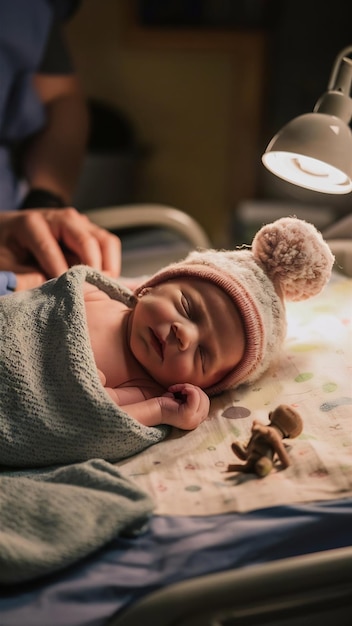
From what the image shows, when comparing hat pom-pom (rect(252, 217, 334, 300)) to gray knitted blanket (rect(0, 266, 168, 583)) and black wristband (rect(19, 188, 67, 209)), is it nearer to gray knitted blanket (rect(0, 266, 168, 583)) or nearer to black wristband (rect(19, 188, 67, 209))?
gray knitted blanket (rect(0, 266, 168, 583))

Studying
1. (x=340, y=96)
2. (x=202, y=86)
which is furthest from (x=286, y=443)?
(x=202, y=86)

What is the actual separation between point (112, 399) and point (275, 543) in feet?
0.84

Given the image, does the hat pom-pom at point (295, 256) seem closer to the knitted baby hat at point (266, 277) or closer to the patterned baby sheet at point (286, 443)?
the knitted baby hat at point (266, 277)

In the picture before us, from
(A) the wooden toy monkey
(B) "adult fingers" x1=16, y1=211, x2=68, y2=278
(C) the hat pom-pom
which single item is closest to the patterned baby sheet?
(A) the wooden toy monkey

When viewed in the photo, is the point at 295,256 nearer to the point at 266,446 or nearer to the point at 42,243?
the point at 266,446

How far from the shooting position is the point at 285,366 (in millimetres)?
995

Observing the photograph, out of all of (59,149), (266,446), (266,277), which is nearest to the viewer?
(266,446)

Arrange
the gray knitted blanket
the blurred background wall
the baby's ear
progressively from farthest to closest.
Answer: the blurred background wall → the baby's ear → the gray knitted blanket

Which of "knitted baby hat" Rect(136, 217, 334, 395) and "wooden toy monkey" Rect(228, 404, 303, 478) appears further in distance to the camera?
"knitted baby hat" Rect(136, 217, 334, 395)

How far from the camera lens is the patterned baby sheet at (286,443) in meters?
0.72

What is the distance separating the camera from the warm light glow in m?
0.92

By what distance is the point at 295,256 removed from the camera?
0.93 metres

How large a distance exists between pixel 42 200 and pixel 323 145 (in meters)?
0.80

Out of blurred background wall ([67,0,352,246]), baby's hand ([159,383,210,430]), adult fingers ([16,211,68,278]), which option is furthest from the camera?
blurred background wall ([67,0,352,246])
